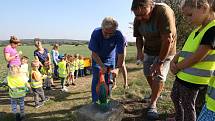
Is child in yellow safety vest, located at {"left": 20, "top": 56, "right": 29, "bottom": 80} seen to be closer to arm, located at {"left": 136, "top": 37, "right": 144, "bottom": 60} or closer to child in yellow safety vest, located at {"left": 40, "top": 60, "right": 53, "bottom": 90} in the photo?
child in yellow safety vest, located at {"left": 40, "top": 60, "right": 53, "bottom": 90}

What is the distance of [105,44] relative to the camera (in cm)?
580

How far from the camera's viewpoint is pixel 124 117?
579 cm

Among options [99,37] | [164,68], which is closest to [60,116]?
[99,37]

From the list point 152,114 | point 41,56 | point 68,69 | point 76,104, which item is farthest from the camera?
point 68,69

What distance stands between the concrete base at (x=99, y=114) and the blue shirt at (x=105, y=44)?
93 cm

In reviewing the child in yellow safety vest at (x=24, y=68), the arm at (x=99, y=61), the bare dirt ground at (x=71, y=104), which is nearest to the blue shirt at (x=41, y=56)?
the child in yellow safety vest at (x=24, y=68)

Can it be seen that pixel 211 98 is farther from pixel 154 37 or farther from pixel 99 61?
pixel 99 61

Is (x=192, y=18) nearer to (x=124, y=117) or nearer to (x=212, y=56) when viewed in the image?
(x=212, y=56)

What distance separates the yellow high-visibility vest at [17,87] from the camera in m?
6.38

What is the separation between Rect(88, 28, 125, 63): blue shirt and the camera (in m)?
5.70

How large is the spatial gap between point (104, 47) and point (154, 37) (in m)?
1.01

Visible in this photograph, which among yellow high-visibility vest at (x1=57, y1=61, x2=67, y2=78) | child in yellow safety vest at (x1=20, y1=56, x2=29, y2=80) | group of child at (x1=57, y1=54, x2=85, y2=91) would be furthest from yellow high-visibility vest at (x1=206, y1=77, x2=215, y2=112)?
yellow high-visibility vest at (x1=57, y1=61, x2=67, y2=78)

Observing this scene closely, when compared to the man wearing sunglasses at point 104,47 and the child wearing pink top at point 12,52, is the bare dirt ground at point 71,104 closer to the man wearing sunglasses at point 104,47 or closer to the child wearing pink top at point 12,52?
the man wearing sunglasses at point 104,47

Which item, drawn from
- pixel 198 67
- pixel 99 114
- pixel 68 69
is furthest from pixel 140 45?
pixel 68 69
